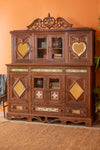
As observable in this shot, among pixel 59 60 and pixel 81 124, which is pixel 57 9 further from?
pixel 81 124

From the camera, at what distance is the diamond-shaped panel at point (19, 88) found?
4.72 metres

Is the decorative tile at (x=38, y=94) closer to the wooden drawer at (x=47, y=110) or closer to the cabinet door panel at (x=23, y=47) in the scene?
the wooden drawer at (x=47, y=110)

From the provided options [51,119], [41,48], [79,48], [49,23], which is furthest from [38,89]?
[49,23]

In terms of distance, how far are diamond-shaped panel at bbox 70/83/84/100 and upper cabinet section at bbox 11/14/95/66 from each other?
43 cm

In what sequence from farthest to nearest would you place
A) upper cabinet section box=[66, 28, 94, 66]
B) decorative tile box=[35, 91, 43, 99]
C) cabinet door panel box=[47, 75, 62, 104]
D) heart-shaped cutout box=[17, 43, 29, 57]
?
heart-shaped cutout box=[17, 43, 29, 57], decorative tile box=[35, 91, 43, 99], cabinet door panel box=[47, 75, 62, 104], upper cabinet section box=[66, 28, 94, 66]

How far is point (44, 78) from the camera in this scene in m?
4.58

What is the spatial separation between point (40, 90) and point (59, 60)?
69 centimetres

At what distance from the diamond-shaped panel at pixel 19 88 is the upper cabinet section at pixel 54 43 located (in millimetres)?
485

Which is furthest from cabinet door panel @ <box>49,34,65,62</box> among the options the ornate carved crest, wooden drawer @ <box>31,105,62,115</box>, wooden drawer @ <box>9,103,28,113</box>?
wooden drawer @ <box>9,103,28,113</box>

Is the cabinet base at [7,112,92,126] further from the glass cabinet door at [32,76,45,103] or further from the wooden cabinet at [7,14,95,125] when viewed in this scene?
the glass cabinet door at [32,76,45,103]

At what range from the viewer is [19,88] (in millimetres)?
4730

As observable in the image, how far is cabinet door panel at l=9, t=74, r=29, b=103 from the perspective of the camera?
15.4ft

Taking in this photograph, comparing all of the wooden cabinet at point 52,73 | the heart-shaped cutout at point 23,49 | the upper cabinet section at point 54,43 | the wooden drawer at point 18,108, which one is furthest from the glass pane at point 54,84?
the heart-shaped cutout at point 23,49

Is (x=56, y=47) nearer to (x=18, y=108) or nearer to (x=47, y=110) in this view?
(x=47, y=110)
